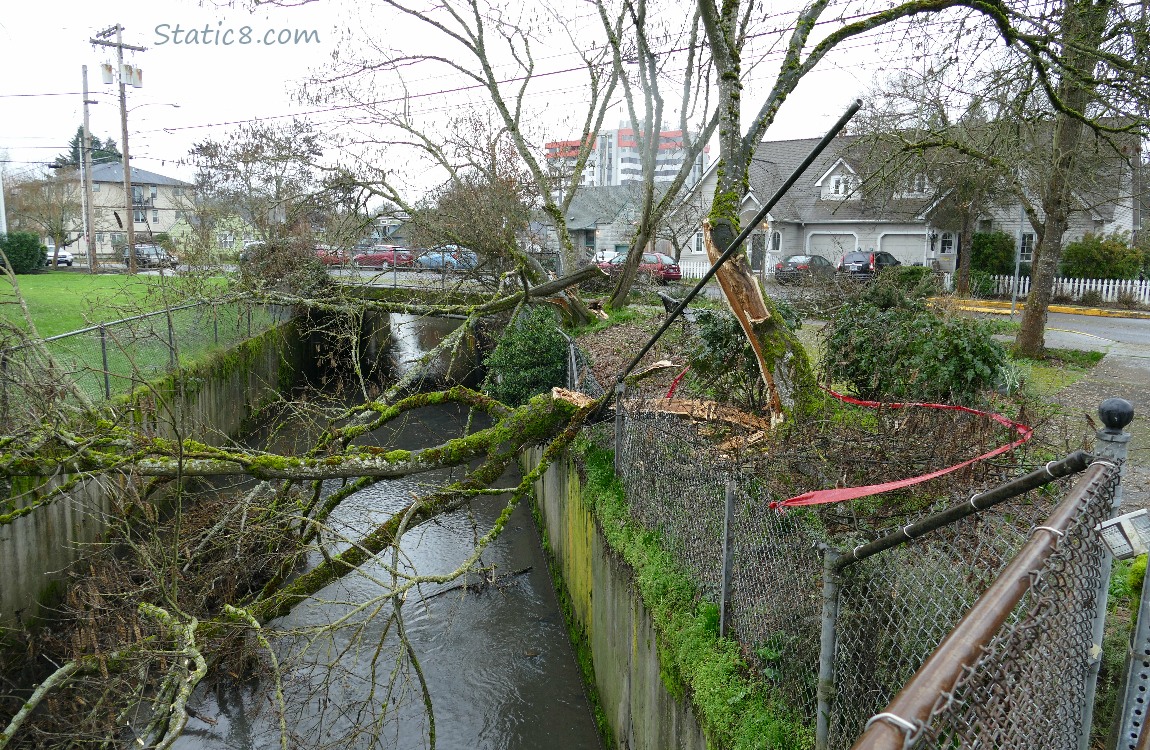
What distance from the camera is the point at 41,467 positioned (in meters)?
7.18

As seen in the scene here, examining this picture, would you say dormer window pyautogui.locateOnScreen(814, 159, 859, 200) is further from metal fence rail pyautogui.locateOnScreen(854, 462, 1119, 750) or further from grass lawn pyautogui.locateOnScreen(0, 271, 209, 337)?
metal fence rail pyautogui.locateOnScreen(854, 462, 1119, 750)

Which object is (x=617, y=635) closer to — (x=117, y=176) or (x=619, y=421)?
(x=619, y=421)

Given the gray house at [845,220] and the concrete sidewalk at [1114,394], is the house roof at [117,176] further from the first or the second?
the concrete sidewalk at [1114,394]

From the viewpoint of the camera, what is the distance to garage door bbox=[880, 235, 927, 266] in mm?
37312

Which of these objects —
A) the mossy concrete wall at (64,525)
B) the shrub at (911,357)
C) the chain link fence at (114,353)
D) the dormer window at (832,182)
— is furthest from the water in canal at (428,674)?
the dormer window at (832,182)

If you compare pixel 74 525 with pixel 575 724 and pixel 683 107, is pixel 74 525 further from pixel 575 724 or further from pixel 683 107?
pixel 683 107

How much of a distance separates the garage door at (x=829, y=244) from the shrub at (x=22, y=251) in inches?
1350

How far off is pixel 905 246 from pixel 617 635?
115ft

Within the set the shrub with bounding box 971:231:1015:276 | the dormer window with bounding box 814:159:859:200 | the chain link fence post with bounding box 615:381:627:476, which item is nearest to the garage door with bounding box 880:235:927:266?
the dormer window with bounding box 814:159:859:200

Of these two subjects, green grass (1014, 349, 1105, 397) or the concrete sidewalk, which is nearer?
the concrete sidewalk

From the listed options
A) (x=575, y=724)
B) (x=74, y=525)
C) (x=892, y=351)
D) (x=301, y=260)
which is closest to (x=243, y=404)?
(x=301, y=260)

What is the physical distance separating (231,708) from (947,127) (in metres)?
14.4

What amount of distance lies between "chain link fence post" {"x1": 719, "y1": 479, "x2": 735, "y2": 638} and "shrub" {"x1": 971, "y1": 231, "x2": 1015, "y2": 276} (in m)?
31.4

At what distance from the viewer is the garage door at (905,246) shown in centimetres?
3731
